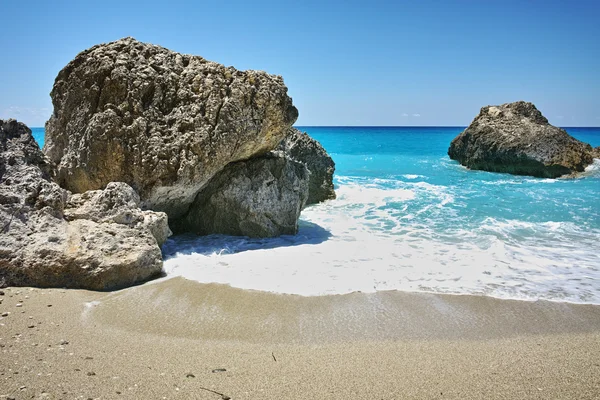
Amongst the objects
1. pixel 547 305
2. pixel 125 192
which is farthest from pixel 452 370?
pixel 125 192

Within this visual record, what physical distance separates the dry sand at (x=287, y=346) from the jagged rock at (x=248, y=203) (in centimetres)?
272

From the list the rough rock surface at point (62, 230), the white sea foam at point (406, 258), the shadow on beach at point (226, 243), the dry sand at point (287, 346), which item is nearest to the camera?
the dry sand at point (287, 346)

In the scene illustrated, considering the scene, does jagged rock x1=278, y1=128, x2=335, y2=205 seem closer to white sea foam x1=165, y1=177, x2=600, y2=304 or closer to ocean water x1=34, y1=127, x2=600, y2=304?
ocean water x1=34, y1=127, x2=600, y2=304

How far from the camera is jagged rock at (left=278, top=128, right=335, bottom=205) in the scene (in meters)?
12.5

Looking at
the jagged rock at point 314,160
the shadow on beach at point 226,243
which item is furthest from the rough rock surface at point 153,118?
the jagged rock at point 314,160

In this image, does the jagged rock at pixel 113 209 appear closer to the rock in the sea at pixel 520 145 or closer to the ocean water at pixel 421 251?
the ocean water at pixel 421 251

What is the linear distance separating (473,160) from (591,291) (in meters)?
18.9

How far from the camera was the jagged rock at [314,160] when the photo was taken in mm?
12531

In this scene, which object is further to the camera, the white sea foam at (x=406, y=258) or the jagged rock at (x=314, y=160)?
the jagged rock at (x=314, y=160)

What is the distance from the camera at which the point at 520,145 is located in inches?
816

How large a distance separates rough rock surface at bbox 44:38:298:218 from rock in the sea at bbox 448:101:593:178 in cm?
1663

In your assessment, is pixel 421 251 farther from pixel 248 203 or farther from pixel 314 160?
pixel 314 160

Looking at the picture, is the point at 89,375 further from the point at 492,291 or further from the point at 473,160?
A: the point at 473,160

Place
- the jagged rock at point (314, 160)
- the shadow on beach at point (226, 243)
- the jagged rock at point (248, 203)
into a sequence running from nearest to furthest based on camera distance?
the shadow on beach at point (226, 243)
the jagged rock at point (248, 203)
the jagged rock at point (314, 160)
